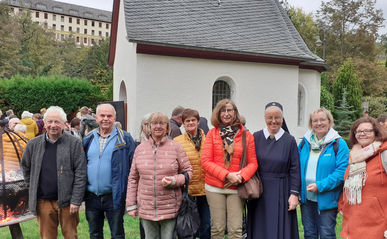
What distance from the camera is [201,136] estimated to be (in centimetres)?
456

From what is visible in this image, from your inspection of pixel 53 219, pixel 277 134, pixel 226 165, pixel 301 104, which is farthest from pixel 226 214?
pixel 301 104

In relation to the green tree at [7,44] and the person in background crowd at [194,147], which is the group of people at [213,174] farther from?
the green tree at [7,44]

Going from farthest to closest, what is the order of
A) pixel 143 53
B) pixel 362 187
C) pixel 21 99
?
pixel 21 99 → pixel 143 53 → pixel 362 187

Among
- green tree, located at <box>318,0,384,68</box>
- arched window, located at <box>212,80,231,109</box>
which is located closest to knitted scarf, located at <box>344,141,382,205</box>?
arched window, located at <box>212,80,231,109</box>

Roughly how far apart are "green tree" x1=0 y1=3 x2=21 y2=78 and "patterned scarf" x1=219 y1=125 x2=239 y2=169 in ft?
111

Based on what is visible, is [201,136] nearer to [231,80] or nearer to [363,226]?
[363,226]

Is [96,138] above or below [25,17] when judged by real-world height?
below

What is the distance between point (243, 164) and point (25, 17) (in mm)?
47261

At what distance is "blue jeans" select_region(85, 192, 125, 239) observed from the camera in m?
3.90

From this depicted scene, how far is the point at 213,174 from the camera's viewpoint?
3789 millimetres

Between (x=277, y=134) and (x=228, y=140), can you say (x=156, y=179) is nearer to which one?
(x=228, y=140)

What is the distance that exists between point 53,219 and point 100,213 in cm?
54

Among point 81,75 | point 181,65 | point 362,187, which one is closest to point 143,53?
point 181,65

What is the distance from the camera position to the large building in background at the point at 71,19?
89188 mm
